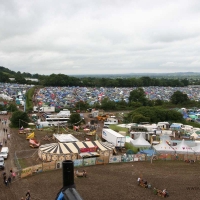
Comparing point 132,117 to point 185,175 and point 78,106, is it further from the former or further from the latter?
point 185,175

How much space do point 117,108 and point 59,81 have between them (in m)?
46.0

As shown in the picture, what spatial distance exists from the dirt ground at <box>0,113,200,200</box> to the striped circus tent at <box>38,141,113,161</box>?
0.88 meters

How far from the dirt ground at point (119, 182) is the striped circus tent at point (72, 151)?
88 cm

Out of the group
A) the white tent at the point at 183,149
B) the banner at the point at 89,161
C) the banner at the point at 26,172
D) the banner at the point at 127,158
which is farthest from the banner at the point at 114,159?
the banner at the point at 26,172

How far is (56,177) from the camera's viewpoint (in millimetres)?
13547

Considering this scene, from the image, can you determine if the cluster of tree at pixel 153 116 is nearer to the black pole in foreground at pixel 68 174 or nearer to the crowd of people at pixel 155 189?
the crowd of people at pixel 155 189

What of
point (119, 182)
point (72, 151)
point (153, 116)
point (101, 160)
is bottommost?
point (119, 182)

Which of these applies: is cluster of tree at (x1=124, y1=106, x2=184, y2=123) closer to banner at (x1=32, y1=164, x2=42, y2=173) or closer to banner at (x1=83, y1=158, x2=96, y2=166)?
banner at (x1=83, y1=158, x2=96, y2=166)

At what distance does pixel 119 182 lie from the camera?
42.8 feet

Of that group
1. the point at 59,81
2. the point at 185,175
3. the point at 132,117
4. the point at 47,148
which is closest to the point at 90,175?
the point at 47,148

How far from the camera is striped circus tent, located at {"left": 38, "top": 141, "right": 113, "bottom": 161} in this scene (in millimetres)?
16047

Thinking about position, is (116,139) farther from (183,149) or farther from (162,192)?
(162,192)

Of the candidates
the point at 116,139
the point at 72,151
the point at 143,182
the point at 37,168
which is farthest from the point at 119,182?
the point at 116,139

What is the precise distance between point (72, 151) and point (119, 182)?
4.46 m
